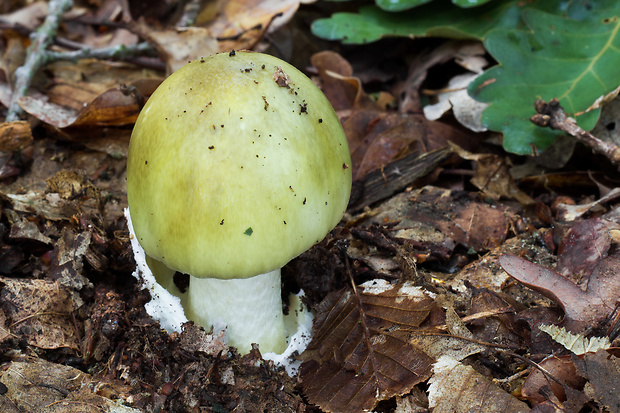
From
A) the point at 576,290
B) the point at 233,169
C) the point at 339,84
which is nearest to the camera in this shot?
the point at 233,169

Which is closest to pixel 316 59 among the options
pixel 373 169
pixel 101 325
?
pixel 373 169

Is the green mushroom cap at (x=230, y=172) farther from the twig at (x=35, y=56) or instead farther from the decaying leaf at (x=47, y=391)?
the twig at (x=35, y=56)

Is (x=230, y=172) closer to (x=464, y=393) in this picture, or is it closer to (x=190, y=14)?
(x=464, y=393)

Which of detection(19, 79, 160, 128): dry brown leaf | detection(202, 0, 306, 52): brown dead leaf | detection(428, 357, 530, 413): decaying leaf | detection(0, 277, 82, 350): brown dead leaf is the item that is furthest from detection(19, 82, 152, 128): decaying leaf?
detection(428, 357, 530, 413): decaying leaf

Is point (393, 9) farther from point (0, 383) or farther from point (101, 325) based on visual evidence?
point (0, 383)

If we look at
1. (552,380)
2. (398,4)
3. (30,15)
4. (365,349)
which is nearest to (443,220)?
(365,349)
